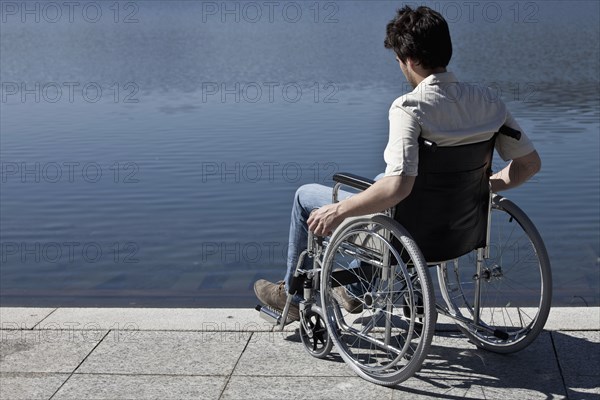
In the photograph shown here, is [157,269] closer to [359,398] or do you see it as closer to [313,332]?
[313,332]

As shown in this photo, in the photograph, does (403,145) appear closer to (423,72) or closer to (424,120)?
(424,120)

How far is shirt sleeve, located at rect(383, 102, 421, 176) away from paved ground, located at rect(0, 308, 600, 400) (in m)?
0.82

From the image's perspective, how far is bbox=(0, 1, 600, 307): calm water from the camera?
7.90 metres

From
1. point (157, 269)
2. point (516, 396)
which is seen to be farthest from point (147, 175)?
point (516, 396)

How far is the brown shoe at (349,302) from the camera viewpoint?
16.3 feet

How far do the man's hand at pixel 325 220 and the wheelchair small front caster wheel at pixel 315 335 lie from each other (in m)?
0.39

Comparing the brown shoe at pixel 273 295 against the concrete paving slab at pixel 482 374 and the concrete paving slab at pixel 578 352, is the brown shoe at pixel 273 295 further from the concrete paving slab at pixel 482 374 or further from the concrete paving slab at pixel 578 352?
the concrete paving slab at pixel 578 352

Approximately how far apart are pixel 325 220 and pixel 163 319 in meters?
1.14

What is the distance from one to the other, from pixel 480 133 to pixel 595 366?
1012 millimetres

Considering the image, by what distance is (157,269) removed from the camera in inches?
310

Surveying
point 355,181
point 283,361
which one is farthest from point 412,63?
point 283,361

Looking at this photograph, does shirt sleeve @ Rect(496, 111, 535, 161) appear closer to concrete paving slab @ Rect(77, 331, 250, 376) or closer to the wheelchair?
the wheelchair

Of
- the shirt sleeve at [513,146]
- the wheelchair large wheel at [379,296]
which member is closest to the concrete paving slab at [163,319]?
the wheelchair large wheel at [379,296]

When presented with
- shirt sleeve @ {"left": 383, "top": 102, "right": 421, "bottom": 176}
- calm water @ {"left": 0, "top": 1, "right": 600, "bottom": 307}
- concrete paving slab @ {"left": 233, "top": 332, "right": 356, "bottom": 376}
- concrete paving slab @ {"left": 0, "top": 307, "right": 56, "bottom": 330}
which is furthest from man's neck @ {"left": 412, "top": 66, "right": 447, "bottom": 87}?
calm water @ {"left": 0, "top": 1, "right": 600, "bottom": 307}
